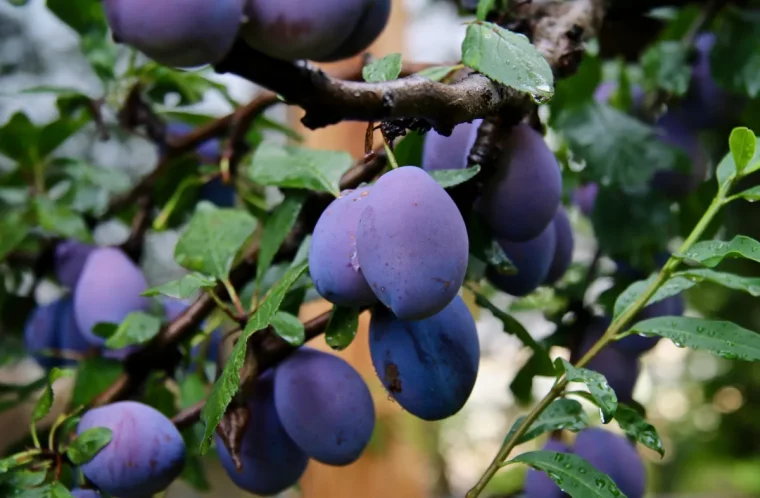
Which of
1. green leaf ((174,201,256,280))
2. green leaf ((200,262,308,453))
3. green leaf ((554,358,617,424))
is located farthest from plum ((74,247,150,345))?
green leaf ((554,358,617,424))

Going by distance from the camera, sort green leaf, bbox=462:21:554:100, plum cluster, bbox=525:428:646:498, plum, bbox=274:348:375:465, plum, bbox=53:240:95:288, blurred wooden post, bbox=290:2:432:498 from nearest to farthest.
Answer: green leaf, bbox=462:21:554:100, plum, bbox=274:348:375:465, plum cluster, bbox=525:428:646:498, plum, bbox=53:240:95:288, blurred wooden post, bbox=290:2:432:498

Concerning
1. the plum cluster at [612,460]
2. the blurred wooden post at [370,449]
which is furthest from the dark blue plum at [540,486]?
the blurred wooden post at [370,449]

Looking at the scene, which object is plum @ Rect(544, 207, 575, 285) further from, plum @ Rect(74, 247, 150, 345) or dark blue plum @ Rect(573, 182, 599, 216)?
plum @ Rect(74, 247, 150, 345)

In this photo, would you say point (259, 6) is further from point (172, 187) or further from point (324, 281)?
point (172, 187)

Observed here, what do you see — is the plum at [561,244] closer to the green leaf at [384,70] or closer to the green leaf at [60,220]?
the green leaf at [384,70]

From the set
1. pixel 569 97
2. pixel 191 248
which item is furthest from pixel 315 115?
pixel 569 97

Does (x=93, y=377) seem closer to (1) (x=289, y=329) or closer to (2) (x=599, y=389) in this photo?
(1) (x=289, y=329)
